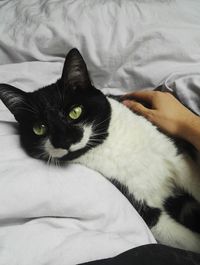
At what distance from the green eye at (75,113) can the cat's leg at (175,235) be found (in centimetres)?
41

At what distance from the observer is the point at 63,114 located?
0.93m

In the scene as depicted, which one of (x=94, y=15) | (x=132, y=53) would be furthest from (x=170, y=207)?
(x=94, y=15)

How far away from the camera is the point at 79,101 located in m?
0.97

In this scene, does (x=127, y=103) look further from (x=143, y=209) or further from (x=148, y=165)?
(x=143, y=209)

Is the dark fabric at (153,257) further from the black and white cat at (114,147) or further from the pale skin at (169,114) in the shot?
the pale skin at (169,114)

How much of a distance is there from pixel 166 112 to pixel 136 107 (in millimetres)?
114

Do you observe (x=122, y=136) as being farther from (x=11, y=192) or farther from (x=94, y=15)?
(x=94, y=15)

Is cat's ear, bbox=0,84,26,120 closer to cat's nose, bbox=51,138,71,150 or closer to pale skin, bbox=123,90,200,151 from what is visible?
cat's nose, bbox=51,138,71,150

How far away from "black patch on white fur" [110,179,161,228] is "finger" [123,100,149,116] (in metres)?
0.28

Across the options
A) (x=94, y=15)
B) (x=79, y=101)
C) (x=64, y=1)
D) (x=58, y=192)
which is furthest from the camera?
→ (x=64, y=1)

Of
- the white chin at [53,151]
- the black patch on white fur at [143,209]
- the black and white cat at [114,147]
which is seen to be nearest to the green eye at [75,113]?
the black and white cat at [114,147]

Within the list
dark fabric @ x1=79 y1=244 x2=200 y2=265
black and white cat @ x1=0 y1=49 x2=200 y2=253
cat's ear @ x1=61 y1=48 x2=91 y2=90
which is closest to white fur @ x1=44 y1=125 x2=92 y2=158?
black and white cat @ x1=0 y1=49 x2=200 y2=253

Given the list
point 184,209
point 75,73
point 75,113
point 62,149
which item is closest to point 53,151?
point 62,149

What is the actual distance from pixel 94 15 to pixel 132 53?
26 centimetres
